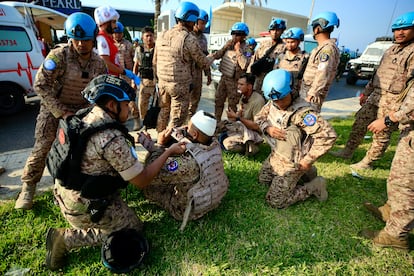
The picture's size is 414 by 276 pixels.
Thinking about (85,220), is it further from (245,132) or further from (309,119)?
(245,132)

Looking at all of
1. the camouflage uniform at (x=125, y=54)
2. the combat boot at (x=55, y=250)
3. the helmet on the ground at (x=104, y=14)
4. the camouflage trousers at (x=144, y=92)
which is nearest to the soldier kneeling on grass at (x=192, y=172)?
the combat boot at (x=55, y=250)

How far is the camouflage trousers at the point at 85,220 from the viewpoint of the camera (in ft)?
6.34

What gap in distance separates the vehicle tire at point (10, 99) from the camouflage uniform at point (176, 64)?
380cm

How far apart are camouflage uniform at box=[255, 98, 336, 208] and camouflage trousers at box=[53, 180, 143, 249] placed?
5.56 ft

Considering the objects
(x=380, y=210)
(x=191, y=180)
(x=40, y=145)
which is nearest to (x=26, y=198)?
(x=40, y=145)

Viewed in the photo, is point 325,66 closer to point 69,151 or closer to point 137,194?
point 137,194

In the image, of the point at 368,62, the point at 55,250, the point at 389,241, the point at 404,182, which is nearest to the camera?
the point at 55,250

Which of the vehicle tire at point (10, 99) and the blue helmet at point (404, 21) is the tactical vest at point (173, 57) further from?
the vehicle tire at point (10, 99)

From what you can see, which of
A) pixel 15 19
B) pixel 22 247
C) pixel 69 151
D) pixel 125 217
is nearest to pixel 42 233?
pixel 22 247

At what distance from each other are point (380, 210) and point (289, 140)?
4.19 ft

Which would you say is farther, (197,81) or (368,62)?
(368,62)

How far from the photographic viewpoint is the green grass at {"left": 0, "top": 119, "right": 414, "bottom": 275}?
6.83 feet

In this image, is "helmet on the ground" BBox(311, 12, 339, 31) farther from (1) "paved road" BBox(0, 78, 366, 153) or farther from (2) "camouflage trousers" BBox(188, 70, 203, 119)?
(1) "paved road" BBox(0, 78, 366, 153)

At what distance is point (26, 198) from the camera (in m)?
2.55
